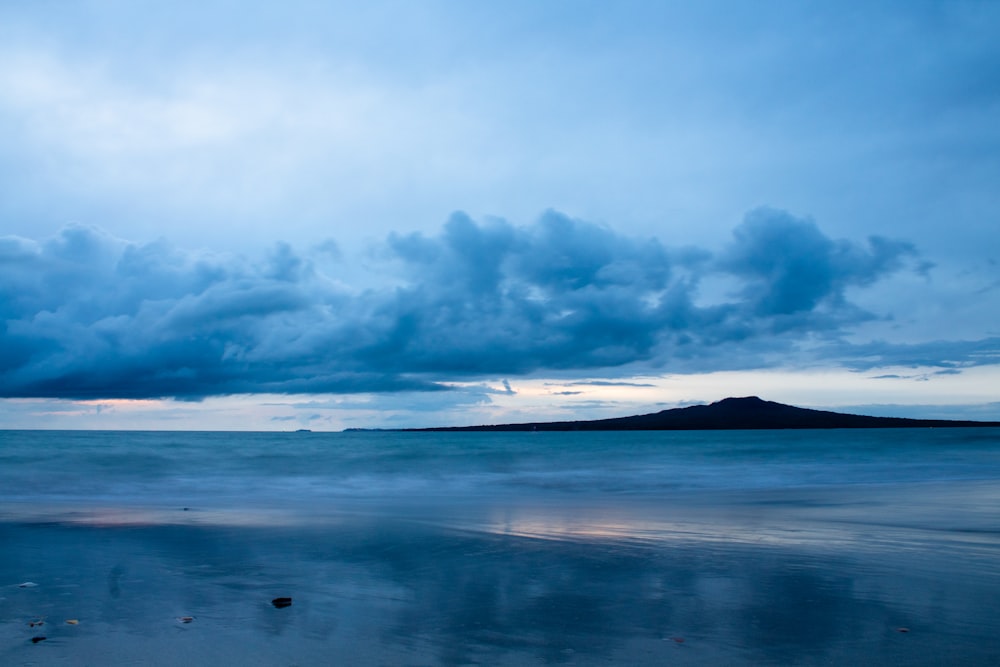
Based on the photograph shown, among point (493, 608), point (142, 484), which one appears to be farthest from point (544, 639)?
point (142, 484)

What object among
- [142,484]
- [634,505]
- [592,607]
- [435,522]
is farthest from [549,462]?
[592,607]

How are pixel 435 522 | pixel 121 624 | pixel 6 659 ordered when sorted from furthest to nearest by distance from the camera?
pixel 435 522 → pixel 121 624 → pixel 6 659

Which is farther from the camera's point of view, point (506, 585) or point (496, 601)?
point (506, 585)

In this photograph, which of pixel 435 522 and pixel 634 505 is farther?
pixel 634 505

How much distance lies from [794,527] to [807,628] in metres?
8.54

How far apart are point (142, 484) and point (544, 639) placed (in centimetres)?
3499

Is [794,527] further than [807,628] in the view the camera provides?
Yes

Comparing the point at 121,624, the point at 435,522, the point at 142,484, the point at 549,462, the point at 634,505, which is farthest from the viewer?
the point at 549,462

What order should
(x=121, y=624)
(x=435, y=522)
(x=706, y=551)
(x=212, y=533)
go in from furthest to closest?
(x=435, y=522)
(x=212, y=533)
(x=706, y=551)
(x=121, y=624)

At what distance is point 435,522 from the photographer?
666 inches

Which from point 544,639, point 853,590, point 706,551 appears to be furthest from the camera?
point 706,551

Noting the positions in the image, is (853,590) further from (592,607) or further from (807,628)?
(592,607)

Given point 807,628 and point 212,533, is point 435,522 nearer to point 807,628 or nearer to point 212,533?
point 212,533

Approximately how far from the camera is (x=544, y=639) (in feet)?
23.2
